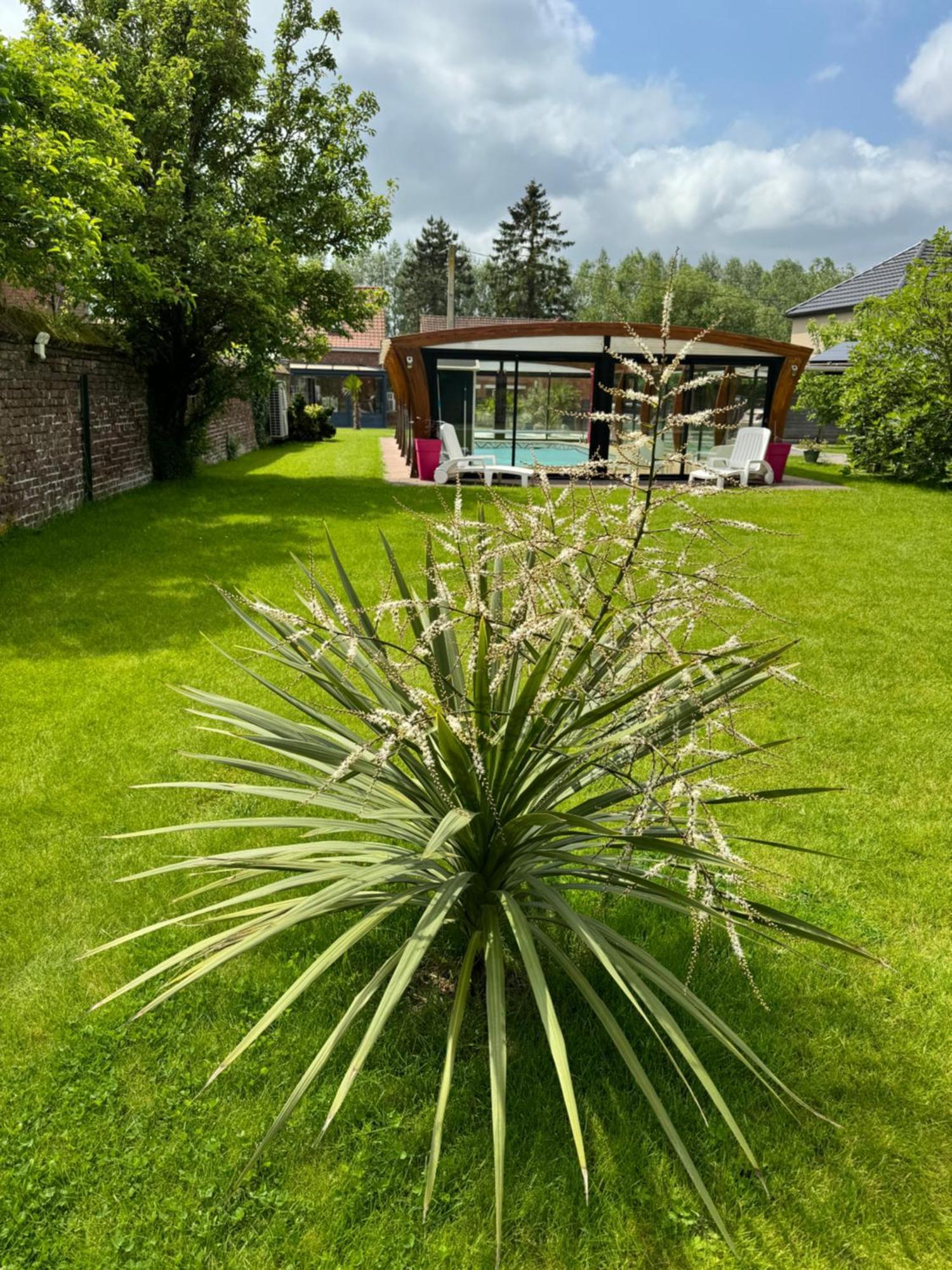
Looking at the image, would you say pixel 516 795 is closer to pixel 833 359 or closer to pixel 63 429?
pixel 63 429

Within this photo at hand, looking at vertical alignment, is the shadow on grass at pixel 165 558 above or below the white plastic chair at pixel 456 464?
below

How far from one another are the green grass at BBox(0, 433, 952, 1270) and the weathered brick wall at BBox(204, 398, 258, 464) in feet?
45.5

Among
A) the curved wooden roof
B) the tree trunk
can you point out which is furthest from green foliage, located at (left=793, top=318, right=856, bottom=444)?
the tree trunk

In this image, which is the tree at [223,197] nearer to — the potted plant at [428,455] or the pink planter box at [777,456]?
the potted plant at [428,455]

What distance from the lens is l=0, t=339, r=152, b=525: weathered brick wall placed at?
858 centimetres

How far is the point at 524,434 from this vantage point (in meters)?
16.9

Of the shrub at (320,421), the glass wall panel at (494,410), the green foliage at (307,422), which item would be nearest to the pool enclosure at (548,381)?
the glass wall panel at (494,410)

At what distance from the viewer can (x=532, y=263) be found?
5947cm

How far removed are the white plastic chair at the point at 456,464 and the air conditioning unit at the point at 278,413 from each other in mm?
10907

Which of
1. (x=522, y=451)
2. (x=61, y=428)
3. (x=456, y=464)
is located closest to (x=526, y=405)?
(x=522, y=451)

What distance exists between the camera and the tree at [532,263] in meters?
59.0

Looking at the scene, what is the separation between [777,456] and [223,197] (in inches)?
439

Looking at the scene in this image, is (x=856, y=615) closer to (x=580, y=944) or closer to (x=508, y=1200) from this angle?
(x=580, y=944)

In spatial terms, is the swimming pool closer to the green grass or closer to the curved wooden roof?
the curved wooden roof
